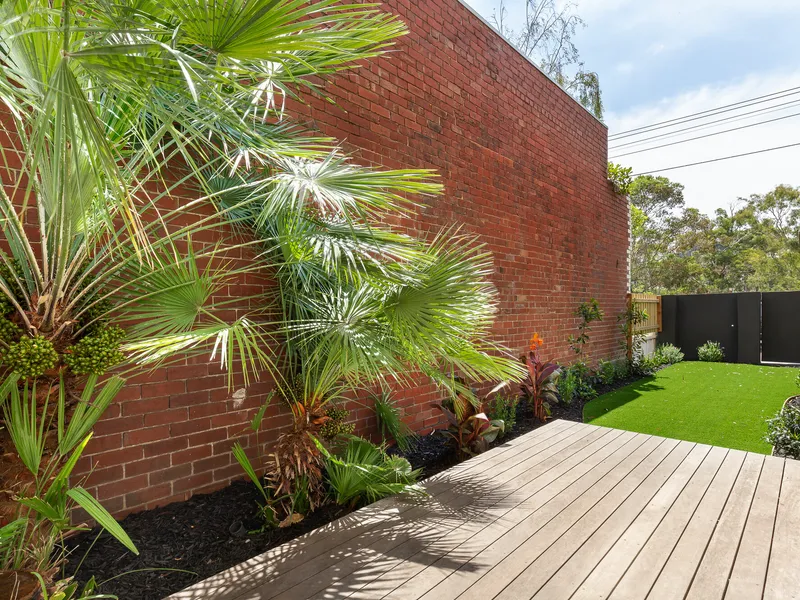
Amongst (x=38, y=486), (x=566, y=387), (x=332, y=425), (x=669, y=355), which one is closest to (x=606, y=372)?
(x=566, y=387)

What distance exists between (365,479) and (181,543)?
0.94 m

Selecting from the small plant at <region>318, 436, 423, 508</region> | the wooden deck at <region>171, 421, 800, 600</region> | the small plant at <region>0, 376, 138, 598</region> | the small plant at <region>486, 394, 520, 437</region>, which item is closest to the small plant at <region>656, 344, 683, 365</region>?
the small plant at <region>486, 394, 520, 437</region>

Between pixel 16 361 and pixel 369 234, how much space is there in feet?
4.86

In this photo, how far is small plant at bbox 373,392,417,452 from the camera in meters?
3.52

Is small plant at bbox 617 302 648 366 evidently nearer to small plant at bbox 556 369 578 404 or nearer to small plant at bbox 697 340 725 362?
small plant at bbox 697 340 725 362

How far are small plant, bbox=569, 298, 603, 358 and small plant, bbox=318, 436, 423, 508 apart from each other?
15.4 feet

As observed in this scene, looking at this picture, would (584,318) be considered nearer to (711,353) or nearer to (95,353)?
(711,353)

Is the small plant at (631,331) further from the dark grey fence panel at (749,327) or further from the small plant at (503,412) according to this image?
the small plant at (503,412)

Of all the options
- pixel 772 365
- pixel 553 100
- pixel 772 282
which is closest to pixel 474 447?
pixel 553 100

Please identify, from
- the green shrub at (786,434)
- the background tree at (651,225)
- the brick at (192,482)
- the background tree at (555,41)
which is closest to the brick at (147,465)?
the brick at (192,482)

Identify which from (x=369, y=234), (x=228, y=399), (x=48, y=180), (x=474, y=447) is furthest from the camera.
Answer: (x=474, y=447)

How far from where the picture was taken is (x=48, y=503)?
4.76ft

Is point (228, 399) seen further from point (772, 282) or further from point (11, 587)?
point (772, 282)

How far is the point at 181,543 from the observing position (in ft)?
7.02
